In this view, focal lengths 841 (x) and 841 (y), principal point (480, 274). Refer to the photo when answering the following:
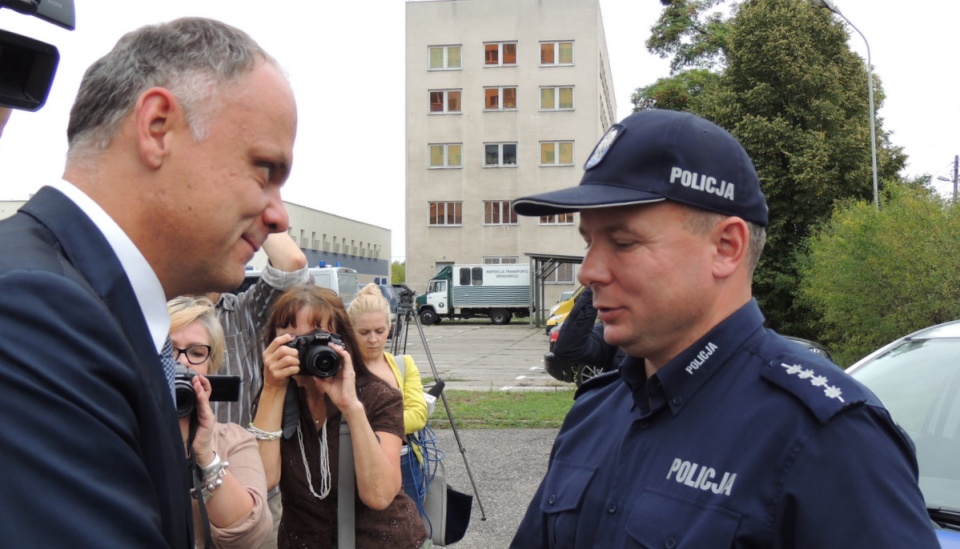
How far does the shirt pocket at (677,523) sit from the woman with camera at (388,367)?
2.66 metres

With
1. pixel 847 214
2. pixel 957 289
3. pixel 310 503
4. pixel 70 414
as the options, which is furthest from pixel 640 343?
pixel 847 214

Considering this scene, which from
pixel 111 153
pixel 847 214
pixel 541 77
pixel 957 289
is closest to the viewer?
pixel 111 153

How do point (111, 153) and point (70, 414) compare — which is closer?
point (70, 414)

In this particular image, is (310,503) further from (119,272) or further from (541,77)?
(541,77)

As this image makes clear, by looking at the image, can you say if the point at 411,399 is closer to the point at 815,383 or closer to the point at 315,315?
the point at 315,315

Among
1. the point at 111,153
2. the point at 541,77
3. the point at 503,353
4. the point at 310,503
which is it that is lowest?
the point at 503,353

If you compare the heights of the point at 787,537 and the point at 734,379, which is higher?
the point at 734,379

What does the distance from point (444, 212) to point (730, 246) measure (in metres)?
46.4

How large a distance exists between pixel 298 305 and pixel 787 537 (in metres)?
2.69

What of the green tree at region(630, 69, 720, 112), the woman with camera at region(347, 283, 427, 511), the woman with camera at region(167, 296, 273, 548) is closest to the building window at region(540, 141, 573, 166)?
the green tree at region(630, 69, 720, 112)

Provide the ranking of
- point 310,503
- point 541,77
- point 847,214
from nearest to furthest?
point 310,503, point 847,214, point 541,77

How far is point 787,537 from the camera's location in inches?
57.4

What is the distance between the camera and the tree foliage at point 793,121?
22969 mm

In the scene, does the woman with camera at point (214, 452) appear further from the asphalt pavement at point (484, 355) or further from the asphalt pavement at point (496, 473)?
the asphalt pavement at point (484, 355)
